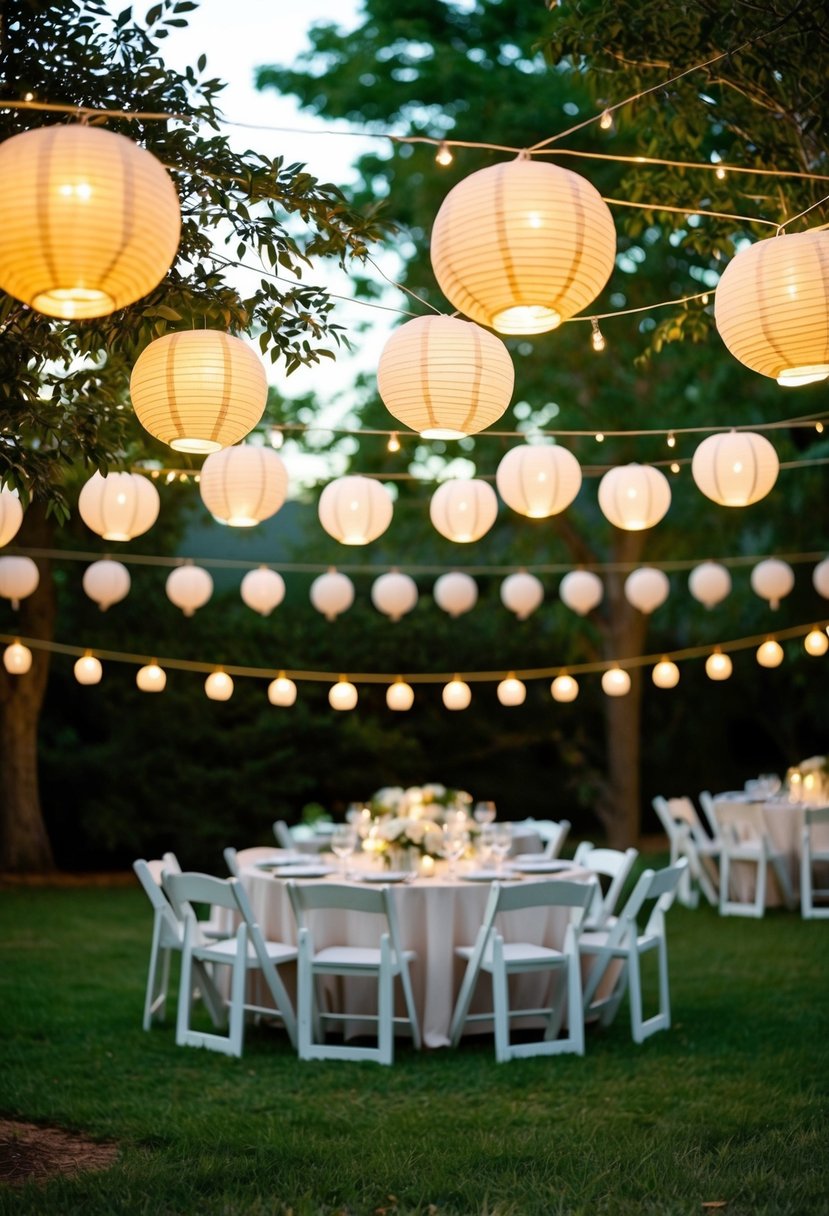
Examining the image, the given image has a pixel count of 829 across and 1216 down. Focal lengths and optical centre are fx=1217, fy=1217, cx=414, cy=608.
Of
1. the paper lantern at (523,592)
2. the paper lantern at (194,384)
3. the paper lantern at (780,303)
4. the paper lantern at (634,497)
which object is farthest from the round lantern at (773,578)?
the paper lantern at (194,384)

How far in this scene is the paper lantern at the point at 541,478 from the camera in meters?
5.36

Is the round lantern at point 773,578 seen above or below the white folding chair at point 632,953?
above

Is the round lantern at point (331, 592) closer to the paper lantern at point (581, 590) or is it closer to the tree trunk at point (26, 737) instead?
the paper lantern at point (581, 590)

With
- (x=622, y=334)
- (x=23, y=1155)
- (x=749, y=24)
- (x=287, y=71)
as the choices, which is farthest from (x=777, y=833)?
(x=287, y=71)

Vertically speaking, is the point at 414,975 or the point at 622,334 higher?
the point at 622,334

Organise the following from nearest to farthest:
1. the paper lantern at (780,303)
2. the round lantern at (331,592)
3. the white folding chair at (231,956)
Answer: the paper lantern at (780,303) < the white folding chair at (231,956) < the round lantern at (331,592)

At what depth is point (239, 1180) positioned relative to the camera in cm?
387

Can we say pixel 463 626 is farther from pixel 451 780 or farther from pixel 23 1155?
pixel 23 1155

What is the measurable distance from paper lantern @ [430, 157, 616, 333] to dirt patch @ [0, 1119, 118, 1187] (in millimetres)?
3014

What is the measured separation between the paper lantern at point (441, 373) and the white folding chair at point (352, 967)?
2423mm

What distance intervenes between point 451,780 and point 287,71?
801 cm

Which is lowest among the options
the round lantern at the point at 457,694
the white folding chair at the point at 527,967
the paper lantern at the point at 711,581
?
the white folding chair at the point at 527,967

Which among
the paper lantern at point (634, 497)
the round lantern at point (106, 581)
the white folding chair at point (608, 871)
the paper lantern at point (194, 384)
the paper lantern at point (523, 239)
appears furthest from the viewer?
the round lantern at point (106, 581)

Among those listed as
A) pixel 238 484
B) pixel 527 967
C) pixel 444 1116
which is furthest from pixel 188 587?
pixel 444 1116
